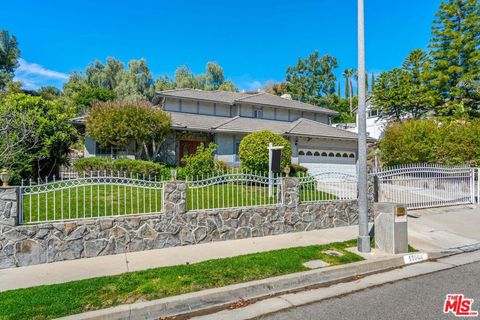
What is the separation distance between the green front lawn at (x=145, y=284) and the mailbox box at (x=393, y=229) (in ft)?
2.93

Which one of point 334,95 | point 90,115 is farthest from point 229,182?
point 334,95

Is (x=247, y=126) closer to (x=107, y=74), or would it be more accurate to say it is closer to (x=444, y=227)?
(x=444, y=227)

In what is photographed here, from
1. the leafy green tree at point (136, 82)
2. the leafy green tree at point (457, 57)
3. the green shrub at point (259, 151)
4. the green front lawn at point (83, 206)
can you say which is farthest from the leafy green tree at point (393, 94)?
the green front lawn at point (83, 206)

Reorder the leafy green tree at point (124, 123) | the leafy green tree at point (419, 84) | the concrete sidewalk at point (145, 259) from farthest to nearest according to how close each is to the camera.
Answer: the leafy green tree at point (419, 84)
the leafy green tree at point (124, 123)
the concrete sidewalk at point (145, 259)

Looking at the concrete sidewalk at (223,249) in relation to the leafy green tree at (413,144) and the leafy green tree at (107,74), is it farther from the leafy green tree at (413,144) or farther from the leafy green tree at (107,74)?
the leafy green tree at (107,74)

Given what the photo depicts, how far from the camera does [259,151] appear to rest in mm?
14578

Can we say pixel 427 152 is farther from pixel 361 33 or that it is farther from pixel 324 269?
pixel 324 269

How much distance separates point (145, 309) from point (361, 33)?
22.5 feet

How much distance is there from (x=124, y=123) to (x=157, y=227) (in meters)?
10.3

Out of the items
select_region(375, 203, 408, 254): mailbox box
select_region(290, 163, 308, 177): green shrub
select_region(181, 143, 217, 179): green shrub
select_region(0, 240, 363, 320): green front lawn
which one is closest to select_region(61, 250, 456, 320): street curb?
select_region(0, 240, 363, 320): green front lawn

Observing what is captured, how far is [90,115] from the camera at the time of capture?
16.3 metres

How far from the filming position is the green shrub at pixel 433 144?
15.2 metres

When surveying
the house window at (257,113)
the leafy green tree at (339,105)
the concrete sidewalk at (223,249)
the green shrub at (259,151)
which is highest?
the leafy green tree at (339,105)

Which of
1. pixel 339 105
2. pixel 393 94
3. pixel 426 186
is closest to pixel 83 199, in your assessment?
pixel 426 186
